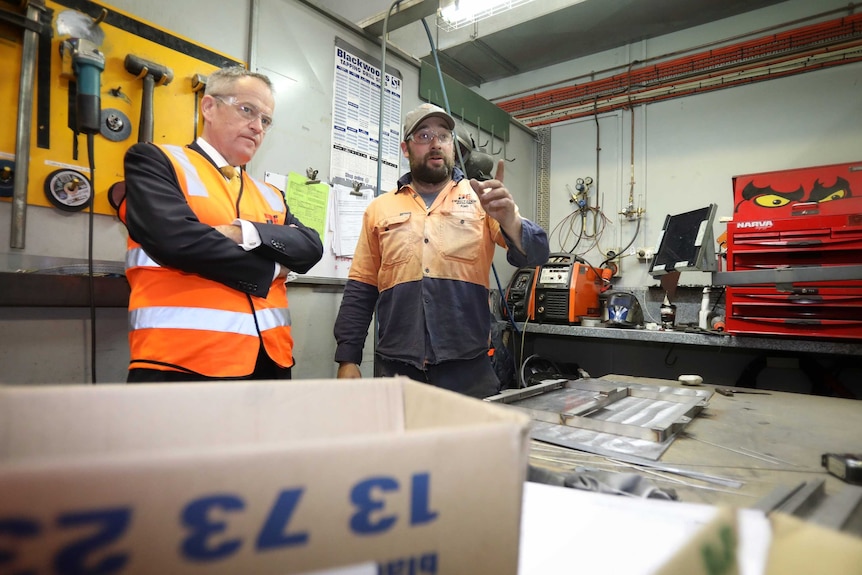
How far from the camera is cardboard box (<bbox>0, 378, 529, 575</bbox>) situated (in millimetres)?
207

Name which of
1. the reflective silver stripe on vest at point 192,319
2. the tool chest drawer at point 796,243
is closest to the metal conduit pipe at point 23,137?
the reflective silver stripe on vest at point 192,319

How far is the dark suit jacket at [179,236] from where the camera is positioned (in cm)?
104

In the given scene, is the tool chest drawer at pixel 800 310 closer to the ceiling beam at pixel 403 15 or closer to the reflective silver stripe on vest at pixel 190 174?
the ceiling beam at pixel 403 15

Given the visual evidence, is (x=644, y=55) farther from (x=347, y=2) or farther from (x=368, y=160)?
(x=368, y=160)

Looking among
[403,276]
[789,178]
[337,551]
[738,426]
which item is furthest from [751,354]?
[337,551]

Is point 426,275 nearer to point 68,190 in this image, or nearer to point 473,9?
point 68,190

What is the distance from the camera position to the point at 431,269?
1.54 meters

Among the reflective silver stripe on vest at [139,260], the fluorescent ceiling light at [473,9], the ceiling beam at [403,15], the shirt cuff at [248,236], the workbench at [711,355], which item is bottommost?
the workbench at [711,355]

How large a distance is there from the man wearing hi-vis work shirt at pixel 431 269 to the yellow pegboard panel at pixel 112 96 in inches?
29.7

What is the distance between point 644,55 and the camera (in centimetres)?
331

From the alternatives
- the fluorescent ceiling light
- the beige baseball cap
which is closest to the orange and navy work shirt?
the beige baseball cap

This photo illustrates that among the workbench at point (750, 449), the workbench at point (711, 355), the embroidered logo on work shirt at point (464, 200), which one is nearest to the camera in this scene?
the workbench at point (750, 449)

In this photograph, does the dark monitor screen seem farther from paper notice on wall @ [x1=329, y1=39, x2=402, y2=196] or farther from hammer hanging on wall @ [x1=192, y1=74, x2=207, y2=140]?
hammer hanging on wall @ [x1=192, y1=74, x2=207, y2=140]

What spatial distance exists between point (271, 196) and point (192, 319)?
1.73ft
